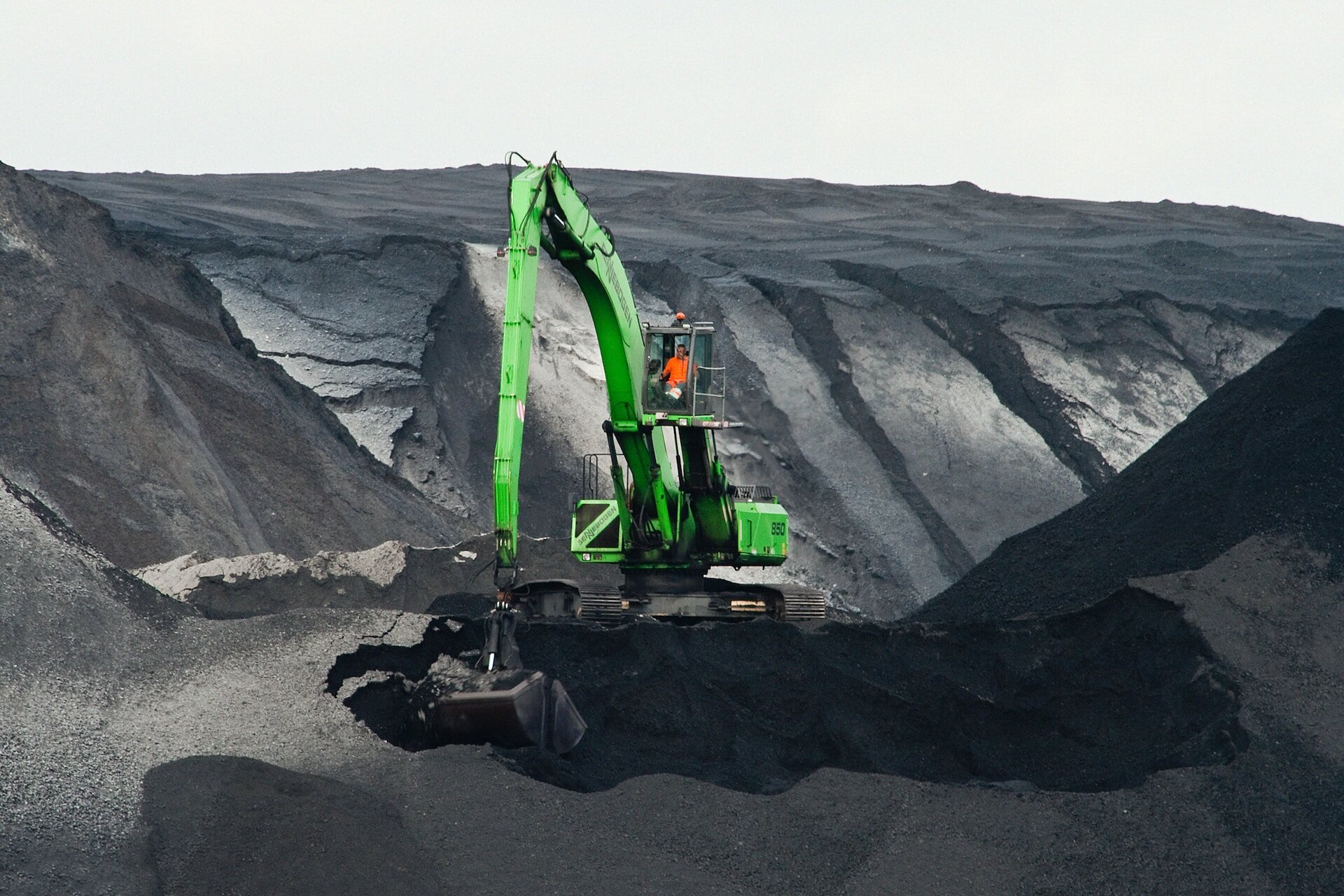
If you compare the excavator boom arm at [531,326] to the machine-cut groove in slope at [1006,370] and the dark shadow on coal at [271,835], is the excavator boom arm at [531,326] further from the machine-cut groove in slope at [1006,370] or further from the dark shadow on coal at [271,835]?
the machine-cut groove in slope at [1006,370]

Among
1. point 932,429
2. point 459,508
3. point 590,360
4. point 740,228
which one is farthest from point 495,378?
point 740,228

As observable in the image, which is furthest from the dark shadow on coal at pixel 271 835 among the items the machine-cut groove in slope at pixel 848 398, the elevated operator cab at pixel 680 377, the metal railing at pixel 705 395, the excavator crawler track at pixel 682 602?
the machine-cut groove in slope at pixel 848 398

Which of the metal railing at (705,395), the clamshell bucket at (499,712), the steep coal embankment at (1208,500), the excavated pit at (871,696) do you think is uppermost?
the metal railing at (705,395)

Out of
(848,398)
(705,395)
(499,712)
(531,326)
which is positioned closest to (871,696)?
(705,395)

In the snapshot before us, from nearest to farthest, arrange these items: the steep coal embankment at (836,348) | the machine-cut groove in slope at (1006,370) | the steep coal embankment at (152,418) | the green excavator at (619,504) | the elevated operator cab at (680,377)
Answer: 1. the green excavator at (619,504)
2. the elevated operator cab at (680,377)
3. the steep coal embankment at (152,418)
4. the steep coal embankment at (836,348)
5. the machine-cut groove in slope at (1006,370)

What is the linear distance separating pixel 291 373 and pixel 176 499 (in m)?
5.79

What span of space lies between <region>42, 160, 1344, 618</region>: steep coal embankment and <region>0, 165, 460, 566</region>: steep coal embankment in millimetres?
2173

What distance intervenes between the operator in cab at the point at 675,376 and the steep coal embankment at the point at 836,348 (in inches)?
300

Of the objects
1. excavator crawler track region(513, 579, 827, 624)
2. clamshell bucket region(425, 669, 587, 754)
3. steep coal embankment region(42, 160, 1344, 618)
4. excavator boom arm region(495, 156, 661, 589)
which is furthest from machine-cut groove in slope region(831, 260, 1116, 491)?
clamshell bucket region(425, 669, 587, 754)

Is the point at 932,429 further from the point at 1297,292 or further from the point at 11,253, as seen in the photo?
the point at 11,253

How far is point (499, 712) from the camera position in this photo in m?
7.62

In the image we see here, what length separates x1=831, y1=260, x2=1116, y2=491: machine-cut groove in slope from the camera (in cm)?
2070

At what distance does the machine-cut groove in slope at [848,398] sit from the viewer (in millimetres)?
18672

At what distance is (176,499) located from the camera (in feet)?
47.2
